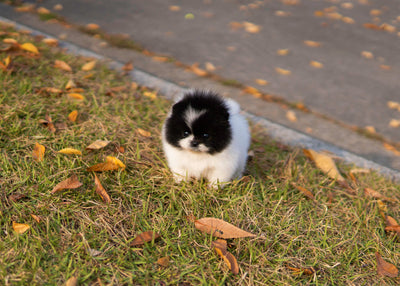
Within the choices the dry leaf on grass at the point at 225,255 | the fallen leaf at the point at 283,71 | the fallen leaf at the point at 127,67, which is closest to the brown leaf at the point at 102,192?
the dry leaf on grass at the point at 225,255

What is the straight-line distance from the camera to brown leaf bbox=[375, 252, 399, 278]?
2656 millimetres

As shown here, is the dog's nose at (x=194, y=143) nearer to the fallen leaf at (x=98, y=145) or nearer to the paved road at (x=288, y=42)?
the fallen leaf at (x=98, y=145)

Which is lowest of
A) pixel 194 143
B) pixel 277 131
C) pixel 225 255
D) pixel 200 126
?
pixel 277 131

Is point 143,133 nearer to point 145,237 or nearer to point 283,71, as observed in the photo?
point 145,237

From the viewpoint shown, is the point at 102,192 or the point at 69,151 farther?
the point at 69,151

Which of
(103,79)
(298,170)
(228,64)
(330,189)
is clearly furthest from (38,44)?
(330,189)

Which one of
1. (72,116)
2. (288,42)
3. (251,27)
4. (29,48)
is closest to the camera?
(72,116)

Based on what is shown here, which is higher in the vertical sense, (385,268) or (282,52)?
(282,52)

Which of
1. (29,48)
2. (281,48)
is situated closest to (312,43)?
(281,48)

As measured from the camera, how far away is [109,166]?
10.2 ft

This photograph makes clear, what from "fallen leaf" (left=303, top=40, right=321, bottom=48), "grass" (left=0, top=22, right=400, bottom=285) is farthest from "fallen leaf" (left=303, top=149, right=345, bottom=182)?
"fallen leaf" (left=303, top=40, right=321, bottom=48)

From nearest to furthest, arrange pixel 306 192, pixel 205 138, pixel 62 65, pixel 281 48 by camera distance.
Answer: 1. pixel 205 138
2. pixel 306 192
3. pixel 62 65
4. pixel 281 48

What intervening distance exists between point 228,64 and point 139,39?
1485 millimetres

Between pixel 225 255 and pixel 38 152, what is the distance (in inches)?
69.7
